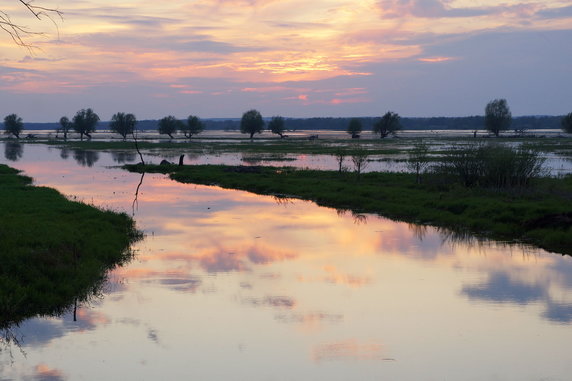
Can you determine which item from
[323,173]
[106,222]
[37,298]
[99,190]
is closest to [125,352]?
[37,298]

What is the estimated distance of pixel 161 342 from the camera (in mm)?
13078

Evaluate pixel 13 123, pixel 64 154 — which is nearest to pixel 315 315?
pixel 64 154

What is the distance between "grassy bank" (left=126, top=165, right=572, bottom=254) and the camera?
2559 cm

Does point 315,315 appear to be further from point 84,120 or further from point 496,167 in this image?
point 84,120

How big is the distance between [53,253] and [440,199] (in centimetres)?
2211

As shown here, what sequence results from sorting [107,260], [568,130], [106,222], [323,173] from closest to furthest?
[107,260] < [106,222] < [323,173] < [568,130]

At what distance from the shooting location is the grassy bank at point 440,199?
84.0ft

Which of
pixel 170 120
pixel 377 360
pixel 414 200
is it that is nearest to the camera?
pixel 377 360

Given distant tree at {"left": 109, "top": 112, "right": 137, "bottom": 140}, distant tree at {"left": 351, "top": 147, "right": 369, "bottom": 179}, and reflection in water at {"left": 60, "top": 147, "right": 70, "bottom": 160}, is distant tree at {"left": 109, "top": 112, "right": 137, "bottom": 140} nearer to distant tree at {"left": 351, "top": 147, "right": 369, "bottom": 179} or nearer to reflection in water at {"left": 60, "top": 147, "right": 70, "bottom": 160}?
reflection in water at {"left": 60, "top": 147, "right": 70, "bottom": 160}

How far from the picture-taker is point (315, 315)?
14812 mm

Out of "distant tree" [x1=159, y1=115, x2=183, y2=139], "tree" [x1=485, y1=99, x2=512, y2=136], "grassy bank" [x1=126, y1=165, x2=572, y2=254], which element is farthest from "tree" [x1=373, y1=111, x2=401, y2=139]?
"grassy bank" [x1=126, y1=165, x2=572, y2=254]

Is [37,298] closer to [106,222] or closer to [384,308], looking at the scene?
[384,308]

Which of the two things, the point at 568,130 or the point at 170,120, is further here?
the point at 170,120

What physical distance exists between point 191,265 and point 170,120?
551ft
